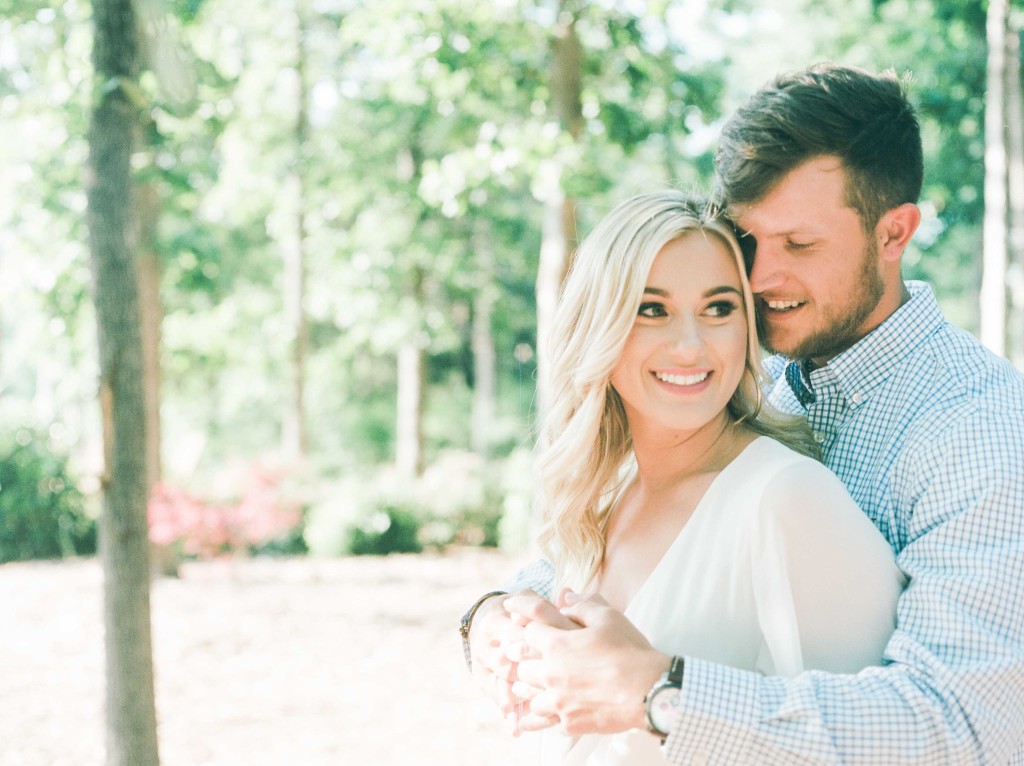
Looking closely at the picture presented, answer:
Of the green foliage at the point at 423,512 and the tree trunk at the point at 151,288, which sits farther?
the green foliage at the point at 423,512

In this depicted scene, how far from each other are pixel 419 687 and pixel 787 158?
5.93 m

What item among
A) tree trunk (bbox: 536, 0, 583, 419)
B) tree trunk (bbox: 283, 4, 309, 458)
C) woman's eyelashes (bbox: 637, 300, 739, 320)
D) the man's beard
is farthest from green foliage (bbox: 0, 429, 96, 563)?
the man's beard

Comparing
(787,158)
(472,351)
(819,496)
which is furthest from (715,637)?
(472,351)

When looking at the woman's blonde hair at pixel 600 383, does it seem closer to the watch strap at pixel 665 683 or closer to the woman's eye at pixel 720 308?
the woman's eye at pixel 720 308

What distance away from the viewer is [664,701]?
1727 millimetres

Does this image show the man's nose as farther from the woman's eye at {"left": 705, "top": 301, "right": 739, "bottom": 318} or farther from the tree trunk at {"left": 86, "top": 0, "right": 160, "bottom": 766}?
the tree trunk at {"left": 86, "top": 0, "right": 160, "bottom": 766}

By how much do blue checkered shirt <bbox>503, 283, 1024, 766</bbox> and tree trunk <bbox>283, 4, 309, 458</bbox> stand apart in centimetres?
1510

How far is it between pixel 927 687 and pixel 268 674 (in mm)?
6837

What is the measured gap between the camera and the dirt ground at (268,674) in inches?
241

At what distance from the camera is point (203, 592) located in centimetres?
1090

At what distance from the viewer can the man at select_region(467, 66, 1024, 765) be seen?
1.68m

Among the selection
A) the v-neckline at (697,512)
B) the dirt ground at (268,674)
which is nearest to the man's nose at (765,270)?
the v-neckline at (697,512)

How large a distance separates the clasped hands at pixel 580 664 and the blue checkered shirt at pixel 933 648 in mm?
99

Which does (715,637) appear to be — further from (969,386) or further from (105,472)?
(105,472)
